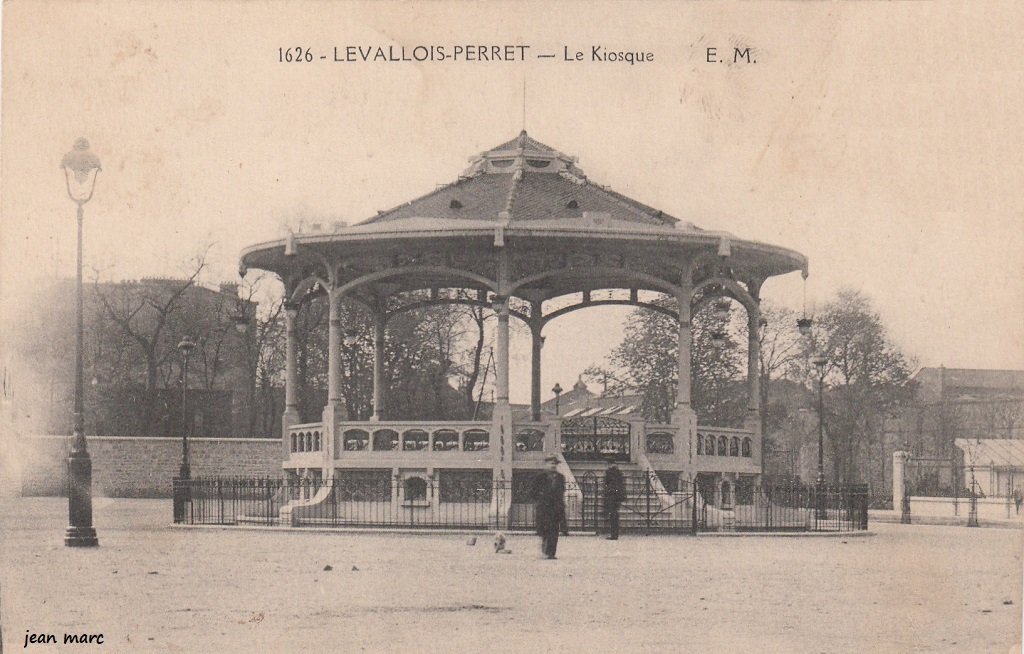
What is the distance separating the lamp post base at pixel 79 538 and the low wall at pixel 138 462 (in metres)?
28.8

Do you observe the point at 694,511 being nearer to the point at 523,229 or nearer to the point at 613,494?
the point at 613,494

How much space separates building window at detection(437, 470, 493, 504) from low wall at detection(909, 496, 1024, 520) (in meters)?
20.5

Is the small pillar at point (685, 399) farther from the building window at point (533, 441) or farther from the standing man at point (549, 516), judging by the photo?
the standing man at point (549, 516)

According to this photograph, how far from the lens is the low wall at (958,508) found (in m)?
44.5

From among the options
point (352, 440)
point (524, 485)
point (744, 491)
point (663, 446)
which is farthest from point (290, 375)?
point (744, 491)

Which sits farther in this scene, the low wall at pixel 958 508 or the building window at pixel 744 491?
the low wall at pixel 958 508

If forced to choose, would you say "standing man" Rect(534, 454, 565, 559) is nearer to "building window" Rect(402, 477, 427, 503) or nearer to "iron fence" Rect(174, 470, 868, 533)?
"iron fence" Rect(174, 470, 868, 533)

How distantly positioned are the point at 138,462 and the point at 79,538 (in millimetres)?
31368

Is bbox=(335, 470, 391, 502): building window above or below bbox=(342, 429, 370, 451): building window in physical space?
below

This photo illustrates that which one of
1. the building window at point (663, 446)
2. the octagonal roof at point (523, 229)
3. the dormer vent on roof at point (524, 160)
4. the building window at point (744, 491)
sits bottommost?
the building window at point (744, 491)

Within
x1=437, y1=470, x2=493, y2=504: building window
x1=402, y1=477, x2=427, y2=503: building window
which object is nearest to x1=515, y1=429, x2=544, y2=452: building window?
x1=437, y1=470, x2=493, y2=504: building window

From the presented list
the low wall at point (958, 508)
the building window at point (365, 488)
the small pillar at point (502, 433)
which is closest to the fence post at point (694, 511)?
the small pillar at point (502, 433)

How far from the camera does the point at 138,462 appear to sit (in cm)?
5369

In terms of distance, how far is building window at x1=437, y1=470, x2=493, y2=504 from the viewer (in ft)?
96.1
